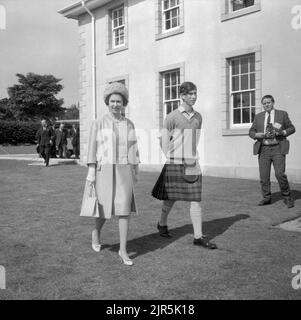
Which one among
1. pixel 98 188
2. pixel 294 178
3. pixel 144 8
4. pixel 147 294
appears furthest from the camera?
pixel 144 8

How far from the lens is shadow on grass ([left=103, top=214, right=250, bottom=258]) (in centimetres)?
522

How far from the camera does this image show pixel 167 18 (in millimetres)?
15328

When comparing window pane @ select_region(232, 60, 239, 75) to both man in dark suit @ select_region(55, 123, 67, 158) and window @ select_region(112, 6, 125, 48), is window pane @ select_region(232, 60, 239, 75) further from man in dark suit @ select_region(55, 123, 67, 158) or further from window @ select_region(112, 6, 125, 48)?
man in dark suit @ select_region(55, 123, 67, 158)

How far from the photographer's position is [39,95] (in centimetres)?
8950

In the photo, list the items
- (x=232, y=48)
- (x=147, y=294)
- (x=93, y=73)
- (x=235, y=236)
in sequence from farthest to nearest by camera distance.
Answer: (x=93, y=73) → (x=232, y=48) → (x=235, y=236) → (x=147, y=294)

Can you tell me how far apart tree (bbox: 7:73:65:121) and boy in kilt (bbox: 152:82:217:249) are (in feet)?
282

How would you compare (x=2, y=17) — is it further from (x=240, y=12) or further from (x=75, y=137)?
(x=75, y=137)

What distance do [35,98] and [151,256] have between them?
286 ft

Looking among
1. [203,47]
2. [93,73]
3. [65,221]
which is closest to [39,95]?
[93,73]

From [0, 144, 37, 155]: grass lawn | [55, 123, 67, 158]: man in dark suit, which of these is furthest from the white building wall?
[0, 144, 37, 155]: grass lawn

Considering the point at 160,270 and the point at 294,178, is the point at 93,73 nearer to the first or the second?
the point at 294,178

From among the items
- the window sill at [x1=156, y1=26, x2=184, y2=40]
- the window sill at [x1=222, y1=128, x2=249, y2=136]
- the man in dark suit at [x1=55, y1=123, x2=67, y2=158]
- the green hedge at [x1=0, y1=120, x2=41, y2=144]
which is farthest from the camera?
the green hedge at [x1=0, y1=120, x2=41, y2=144]

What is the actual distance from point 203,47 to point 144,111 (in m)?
3.51

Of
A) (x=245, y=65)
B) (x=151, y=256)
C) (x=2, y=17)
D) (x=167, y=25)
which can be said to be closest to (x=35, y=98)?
(x=167, y=25)
